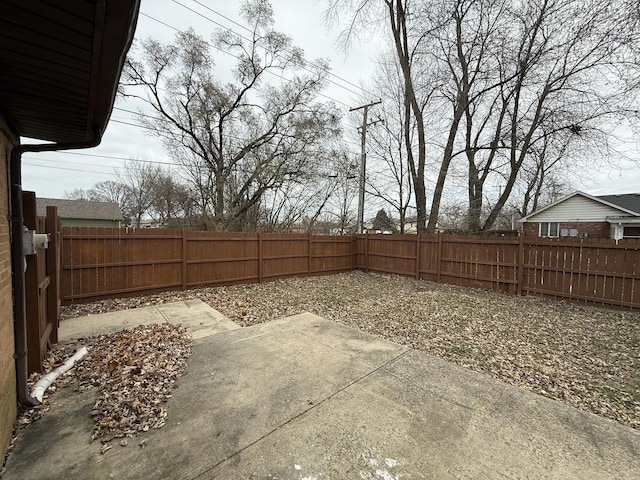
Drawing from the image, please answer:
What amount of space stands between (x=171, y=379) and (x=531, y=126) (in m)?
12.6

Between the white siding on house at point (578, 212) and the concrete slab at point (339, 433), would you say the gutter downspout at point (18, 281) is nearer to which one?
the concrete slab at point (339, 433)

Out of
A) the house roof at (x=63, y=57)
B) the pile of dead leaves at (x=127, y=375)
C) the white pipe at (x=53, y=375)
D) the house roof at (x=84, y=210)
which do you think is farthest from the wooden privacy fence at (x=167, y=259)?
the house roof at (x=84, y=210)

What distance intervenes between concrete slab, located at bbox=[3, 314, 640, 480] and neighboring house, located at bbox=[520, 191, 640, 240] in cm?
1670

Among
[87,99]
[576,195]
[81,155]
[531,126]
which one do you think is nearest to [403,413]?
[87,99]

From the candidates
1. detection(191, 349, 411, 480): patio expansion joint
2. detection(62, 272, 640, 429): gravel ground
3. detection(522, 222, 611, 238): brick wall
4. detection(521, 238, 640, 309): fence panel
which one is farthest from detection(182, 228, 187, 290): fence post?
detection(522, 222, 611, 238): brick wall

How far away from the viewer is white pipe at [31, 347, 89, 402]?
2279mm

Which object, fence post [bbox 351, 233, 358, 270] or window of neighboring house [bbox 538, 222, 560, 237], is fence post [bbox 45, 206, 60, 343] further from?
window of neighboring house [bbox 538, 222, 560, 237]

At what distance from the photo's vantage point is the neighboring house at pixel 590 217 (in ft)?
43.3

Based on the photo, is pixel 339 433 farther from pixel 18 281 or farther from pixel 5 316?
pixel 18 281

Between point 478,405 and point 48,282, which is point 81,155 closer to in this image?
point 48,282

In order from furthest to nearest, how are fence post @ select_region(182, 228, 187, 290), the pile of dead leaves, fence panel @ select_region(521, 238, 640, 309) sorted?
fence post @ select_region(182, 228, 187, 290) → fence panel @ select_region(521, 238, 640, 309) → the pile of dead leaves

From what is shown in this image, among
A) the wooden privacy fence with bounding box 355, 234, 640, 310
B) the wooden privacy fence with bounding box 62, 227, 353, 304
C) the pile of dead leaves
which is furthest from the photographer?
the wooden privacy fence with bounding box 355, 234, 640, 310

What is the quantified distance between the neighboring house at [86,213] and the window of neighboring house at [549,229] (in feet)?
92.2

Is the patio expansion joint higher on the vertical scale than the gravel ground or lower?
higher
